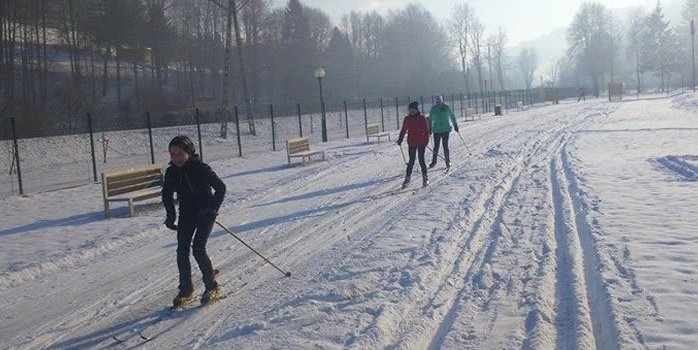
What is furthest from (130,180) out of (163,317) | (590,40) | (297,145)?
(590,40)

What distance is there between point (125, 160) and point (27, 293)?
24.2 m

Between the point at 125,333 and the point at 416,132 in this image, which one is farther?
the point at 416,132

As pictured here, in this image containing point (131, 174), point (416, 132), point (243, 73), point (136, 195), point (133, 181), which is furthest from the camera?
point (243, 73)

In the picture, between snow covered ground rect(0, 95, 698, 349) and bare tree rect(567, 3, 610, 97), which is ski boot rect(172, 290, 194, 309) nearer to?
snow covered ground rect(0, 95, 698, 349)

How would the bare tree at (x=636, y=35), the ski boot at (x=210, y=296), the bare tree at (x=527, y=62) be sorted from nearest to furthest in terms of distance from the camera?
the ski boot at (x=210, y=296) < the bare tree at (x=636, y=35) < the bare tree at (x=527, y=62)

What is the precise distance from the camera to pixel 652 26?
9300 cm

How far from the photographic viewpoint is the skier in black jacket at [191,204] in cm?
621

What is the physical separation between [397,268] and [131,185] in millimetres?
8133

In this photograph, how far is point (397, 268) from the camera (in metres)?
7.01

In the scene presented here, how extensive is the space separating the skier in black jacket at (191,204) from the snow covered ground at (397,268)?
1.18ft

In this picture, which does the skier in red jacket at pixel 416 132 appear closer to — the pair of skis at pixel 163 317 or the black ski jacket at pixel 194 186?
the pair of skis at pixel 163 317

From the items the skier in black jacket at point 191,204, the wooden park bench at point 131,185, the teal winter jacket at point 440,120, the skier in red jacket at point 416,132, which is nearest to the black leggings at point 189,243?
the skier in black jacket at point 191,204

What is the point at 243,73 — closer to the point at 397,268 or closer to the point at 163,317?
the point at 397,268

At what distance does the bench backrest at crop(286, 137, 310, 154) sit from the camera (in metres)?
21.0
